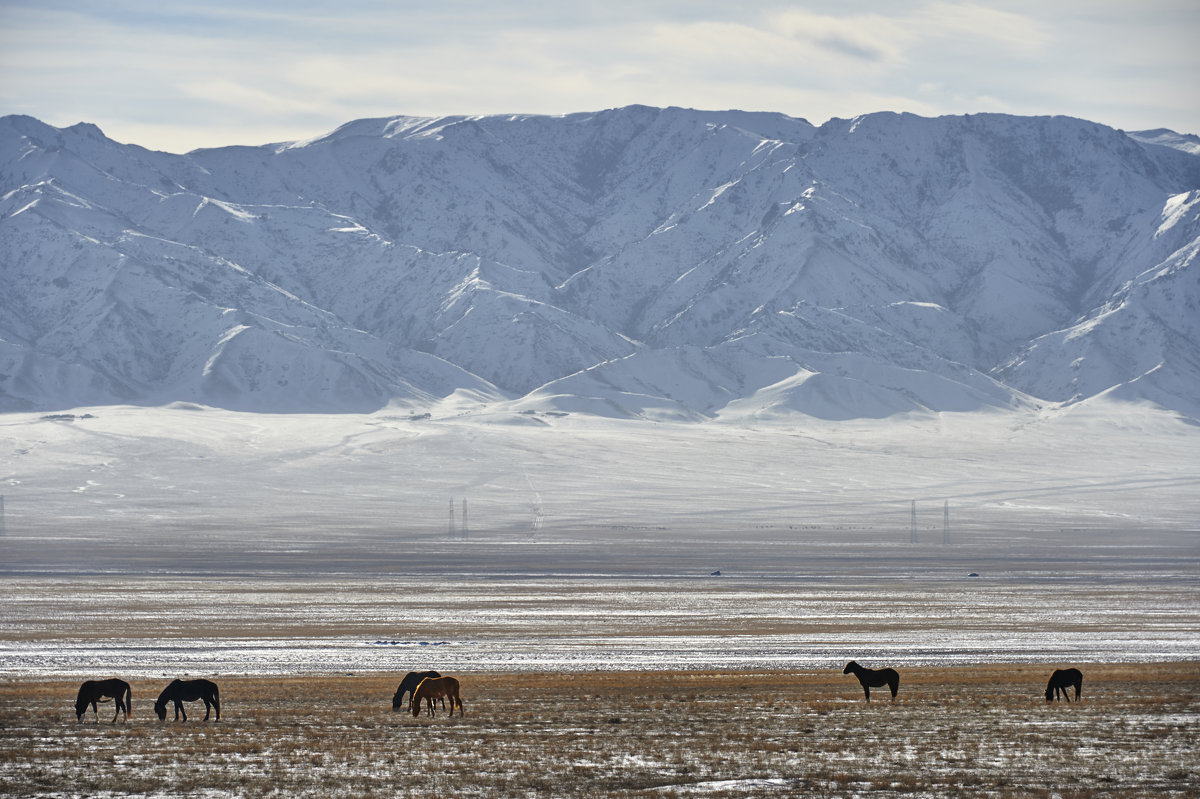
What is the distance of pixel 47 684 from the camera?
33781mm

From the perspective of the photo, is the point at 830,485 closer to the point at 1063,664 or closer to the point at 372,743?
the point at 1063,664

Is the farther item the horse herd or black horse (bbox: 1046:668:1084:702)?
black horse (bbox: 1046:668:1084:702)

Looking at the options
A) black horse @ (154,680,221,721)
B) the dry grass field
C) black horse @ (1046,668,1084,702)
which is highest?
black horse @ (154,680,221,721)

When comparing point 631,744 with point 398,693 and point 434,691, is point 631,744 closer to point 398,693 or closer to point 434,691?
point 434,691

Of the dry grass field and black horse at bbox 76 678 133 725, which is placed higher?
black horse at bbox 76 678 133 725

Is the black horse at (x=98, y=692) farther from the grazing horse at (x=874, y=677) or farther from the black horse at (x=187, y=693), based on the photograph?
the grazing horse at (x=874, y=677)

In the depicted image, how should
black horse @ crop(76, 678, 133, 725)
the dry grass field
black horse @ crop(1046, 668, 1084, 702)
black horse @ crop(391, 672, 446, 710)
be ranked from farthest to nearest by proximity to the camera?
black horse @ crop(1046, 668, 1084, 702) → black horse @ crop(391, 672, 446, 710) → black horse @ crop(76, 678, 133, 725) → the dry grass field

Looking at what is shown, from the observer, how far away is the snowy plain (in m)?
44.7

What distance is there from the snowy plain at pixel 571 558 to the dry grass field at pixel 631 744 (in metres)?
8.13

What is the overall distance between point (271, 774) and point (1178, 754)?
13.7 meters

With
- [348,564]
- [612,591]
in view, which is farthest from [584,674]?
[348,564]

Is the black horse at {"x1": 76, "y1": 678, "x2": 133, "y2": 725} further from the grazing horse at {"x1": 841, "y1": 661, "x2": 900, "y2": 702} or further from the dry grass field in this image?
the grazing horse at {"x1": 841, "y1": 661, "x2": 900, "y2": 702}

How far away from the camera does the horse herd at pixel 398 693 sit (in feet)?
86.6

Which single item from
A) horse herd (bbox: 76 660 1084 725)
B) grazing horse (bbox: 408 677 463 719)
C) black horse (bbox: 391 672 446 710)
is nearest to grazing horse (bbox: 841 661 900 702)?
horse herd (bbox: 76 660 1084 725)
